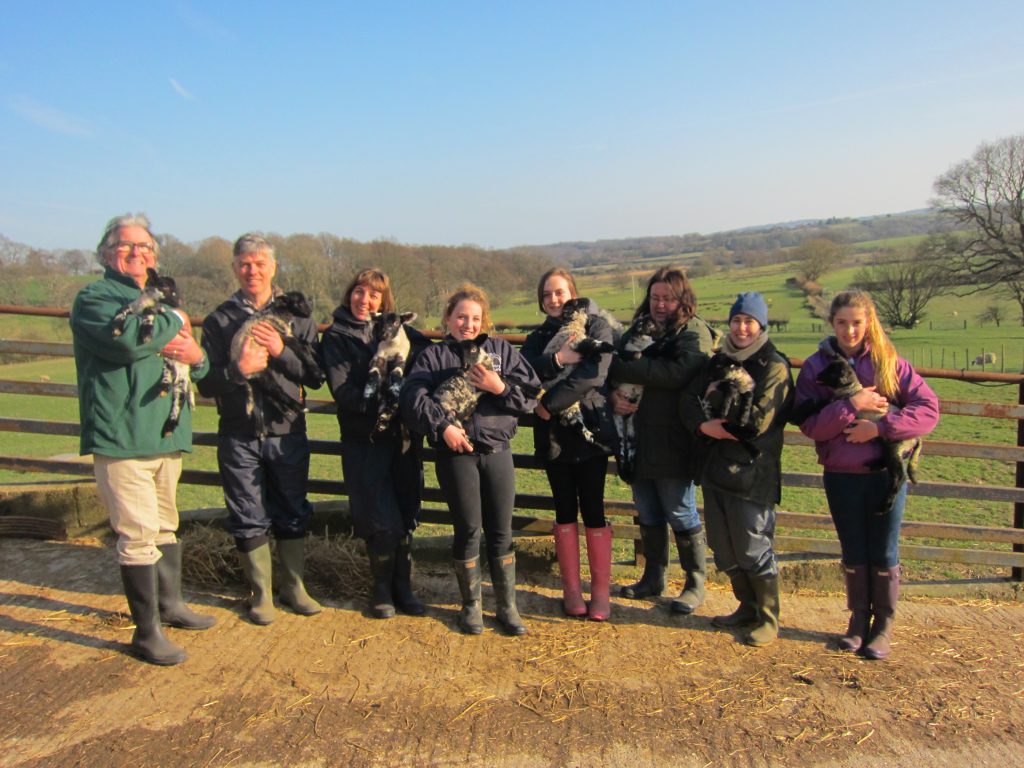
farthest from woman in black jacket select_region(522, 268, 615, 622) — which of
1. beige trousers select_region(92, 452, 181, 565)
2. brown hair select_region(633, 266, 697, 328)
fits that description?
beige trousers select_region(92, 452, 181, 565)

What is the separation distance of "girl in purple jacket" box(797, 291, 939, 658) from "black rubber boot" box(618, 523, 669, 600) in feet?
3.29

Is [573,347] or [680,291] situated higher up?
[680,291]

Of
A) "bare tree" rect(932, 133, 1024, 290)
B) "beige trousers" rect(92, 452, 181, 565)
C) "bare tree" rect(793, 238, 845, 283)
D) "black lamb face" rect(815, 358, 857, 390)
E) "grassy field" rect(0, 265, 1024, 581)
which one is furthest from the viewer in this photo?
"bare tree" rect(793, 238, 845, 283)

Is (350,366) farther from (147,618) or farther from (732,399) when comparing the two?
(732,399)

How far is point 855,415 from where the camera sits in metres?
3.43

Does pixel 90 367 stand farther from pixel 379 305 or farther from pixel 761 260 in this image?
pixel 761 260

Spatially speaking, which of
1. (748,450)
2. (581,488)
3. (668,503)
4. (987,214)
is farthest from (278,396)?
(987,214)

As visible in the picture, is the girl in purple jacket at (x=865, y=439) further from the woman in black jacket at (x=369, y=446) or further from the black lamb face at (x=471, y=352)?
the woman in black jacket at (x=369, y=446)

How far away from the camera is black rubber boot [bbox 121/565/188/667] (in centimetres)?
342

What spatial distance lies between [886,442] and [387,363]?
2523mm

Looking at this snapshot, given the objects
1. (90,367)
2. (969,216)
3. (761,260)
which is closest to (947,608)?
(90,367)

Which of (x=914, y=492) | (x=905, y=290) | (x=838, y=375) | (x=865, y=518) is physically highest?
(x=905, y=290)

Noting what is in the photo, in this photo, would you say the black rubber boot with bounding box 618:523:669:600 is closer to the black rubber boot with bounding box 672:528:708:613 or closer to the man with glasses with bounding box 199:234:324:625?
the black rubber boot with bounding box 672:528:708:613

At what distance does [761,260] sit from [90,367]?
100.0m
